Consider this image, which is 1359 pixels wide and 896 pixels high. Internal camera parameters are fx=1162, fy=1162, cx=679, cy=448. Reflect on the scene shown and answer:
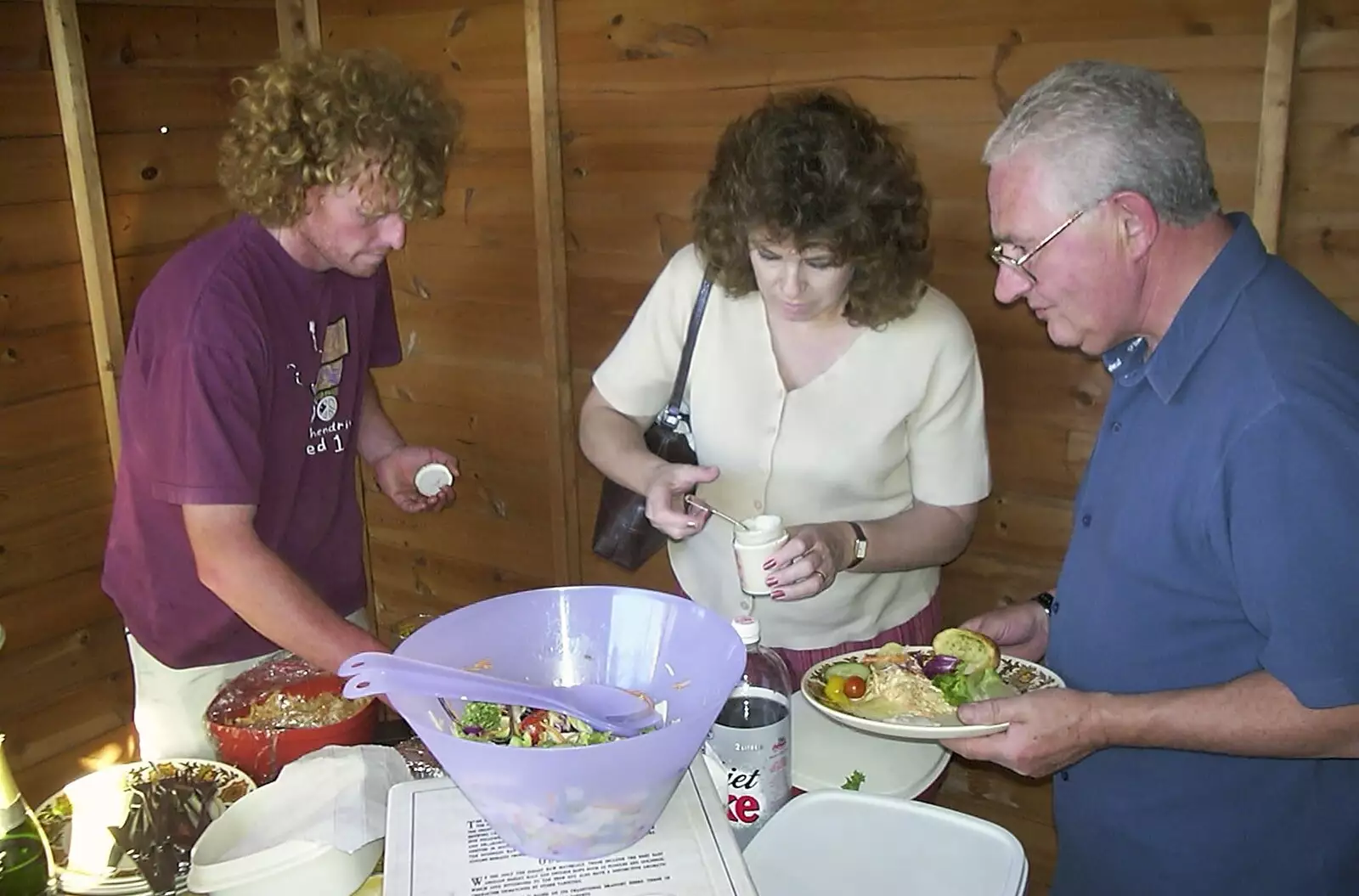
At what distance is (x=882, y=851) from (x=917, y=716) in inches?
10.3

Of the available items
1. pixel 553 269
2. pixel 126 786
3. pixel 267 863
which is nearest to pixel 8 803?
pixel 126 786

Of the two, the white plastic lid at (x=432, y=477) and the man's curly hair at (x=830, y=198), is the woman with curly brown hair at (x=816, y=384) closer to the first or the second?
the man's curly hair at (x=830, y=198)

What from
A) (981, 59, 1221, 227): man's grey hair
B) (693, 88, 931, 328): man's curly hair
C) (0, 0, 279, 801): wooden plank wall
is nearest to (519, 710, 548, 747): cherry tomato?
(981, 59, 1221, 227): man's grey hair

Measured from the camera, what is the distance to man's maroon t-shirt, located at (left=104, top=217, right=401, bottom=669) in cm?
149

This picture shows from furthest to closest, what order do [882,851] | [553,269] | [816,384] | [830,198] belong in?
[553,269], [816,384], [830,198], [882,851]

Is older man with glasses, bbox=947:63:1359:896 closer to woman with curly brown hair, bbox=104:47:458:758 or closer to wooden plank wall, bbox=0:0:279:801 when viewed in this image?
woman with curly brown hair, bbox=104:47:458:758

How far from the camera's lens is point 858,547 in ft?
5.68

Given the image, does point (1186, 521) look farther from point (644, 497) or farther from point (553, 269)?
point (553, 269)

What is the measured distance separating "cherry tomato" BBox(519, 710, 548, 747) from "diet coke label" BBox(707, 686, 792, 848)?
0.22 m

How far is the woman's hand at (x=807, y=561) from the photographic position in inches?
57.3

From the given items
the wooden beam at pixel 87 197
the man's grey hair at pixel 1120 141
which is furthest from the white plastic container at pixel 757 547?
the wooden beam at pixel 87 197

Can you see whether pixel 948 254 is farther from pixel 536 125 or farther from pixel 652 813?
pixel 652 813

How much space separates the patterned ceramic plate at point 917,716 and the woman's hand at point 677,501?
0.32m

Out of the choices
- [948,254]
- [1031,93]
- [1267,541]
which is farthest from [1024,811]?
[1031,93]
